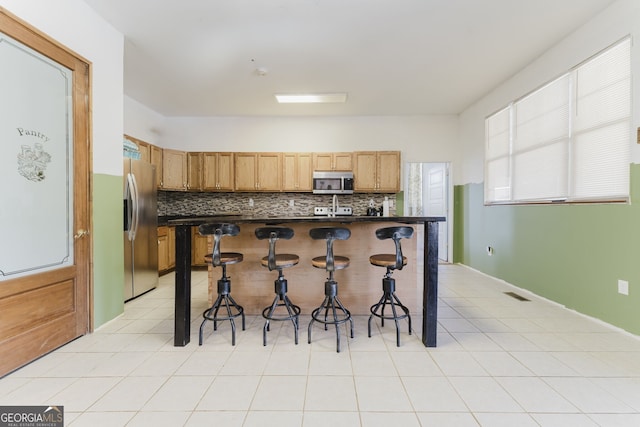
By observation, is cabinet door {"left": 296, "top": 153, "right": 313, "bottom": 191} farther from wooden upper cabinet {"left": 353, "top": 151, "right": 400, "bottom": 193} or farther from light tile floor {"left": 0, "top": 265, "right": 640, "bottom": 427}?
light tile floor {"left": 0, "top": 265, "right": 640, "bottom": 427}

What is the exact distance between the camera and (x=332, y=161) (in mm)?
5223

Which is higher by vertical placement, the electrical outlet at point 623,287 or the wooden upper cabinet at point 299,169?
the wooden upper cabinet at point 299,169

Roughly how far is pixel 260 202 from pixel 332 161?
1.63 m

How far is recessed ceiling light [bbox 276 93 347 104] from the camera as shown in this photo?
166 inches

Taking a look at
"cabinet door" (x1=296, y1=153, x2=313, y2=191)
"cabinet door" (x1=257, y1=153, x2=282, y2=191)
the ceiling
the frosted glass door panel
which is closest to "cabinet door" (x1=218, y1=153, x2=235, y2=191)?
"cabinet door" (x1=257, y1=153, x2=282, y2=191)

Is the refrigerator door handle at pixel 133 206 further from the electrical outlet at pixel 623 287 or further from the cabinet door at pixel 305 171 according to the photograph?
the electrical outlet at pixel 623 287

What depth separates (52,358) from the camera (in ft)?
6.75

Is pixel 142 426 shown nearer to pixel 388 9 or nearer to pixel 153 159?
pixel 388 9

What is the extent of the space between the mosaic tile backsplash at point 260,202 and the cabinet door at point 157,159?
575 millimetres

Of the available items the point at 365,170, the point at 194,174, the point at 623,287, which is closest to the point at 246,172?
the point at 194,174

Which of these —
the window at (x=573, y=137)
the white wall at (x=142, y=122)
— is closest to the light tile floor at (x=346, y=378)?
the window at (x=573, y=137)

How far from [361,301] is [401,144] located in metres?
3.56

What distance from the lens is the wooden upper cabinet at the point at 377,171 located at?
518 centimetres

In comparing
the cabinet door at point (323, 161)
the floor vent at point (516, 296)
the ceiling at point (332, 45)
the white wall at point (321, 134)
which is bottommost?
the floor vent at point (516, 296)
